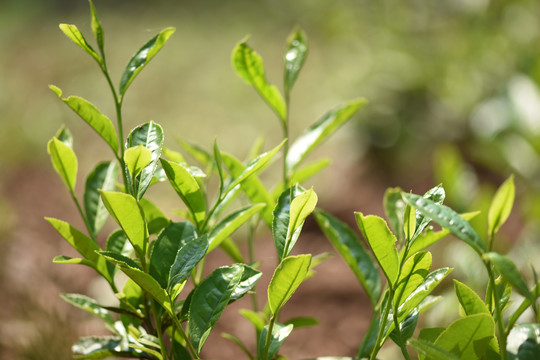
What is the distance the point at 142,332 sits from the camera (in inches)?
28.2

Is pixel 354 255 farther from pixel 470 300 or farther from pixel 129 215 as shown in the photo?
pixel 129 215

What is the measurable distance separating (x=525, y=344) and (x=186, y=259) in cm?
37

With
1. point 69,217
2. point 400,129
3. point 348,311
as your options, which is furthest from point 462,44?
point 69,217

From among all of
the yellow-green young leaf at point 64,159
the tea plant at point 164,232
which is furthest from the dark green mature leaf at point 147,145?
the yellow-green young leaf at point 64,159

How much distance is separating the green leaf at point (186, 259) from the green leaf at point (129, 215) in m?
0.04

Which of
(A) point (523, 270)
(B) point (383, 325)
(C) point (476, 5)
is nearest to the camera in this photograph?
(B) point (383, 325)

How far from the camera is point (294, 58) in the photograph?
2.80ft

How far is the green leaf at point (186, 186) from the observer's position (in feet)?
2.15

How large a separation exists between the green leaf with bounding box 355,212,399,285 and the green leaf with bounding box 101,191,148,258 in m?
0.24

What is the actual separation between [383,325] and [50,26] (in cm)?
643

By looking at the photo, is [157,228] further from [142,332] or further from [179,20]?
[179,20]

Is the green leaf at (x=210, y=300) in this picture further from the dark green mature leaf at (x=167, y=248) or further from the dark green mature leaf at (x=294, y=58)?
the dark green mature leaf at (x=294, y=58)

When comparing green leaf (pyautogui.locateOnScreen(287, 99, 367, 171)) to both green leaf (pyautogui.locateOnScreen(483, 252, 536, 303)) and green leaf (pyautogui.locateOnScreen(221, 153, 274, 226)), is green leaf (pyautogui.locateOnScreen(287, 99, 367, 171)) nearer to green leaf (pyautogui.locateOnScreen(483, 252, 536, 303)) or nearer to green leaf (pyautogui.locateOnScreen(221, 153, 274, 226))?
green leaf (pyautogui.locateOnScreen(221, 153, 274, 226))

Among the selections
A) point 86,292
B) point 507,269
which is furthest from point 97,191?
point 86,292
